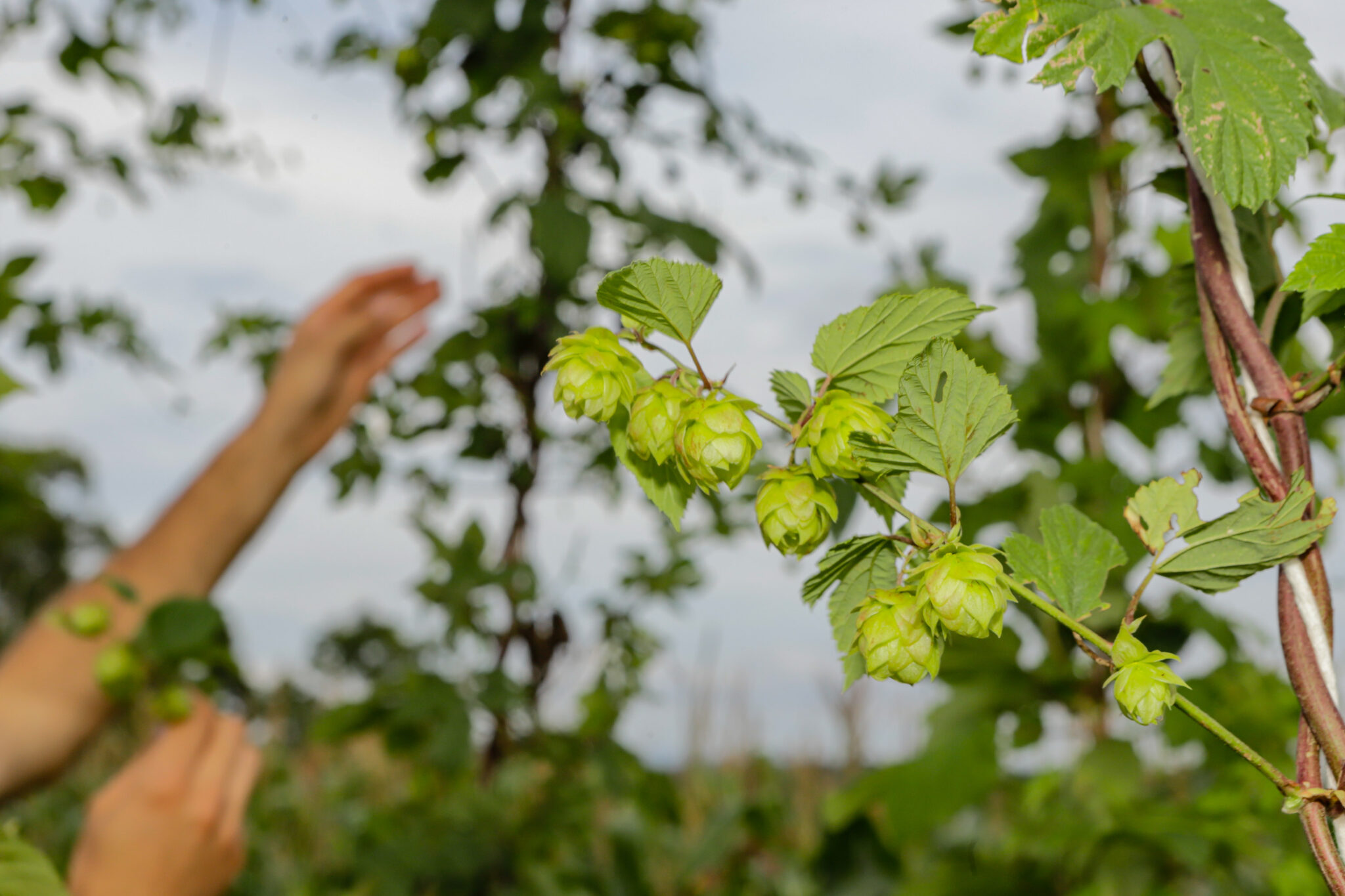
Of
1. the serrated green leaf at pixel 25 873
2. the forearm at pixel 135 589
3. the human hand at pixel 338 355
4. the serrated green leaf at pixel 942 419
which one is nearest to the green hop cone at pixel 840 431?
the serrated green leaf at pixel 942 419

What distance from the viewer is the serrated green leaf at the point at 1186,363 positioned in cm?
43

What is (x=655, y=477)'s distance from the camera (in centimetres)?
32

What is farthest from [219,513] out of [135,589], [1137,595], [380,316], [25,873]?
[1137,595]

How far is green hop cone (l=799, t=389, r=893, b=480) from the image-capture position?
0.28 m

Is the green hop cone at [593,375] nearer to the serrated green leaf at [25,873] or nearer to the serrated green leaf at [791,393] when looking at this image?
the serrated green leaf at [791,393]

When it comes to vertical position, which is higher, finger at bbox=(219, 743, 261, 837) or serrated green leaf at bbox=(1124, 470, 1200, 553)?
serrated green leaf at bbox=(1124, 470, 1200, 553)

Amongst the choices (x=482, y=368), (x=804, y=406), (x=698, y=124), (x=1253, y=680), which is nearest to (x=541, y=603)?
(x=482, y=368)

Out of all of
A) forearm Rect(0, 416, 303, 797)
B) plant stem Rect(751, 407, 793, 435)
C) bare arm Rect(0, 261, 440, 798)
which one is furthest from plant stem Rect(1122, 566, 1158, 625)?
bare arm Rect(0, 261, 440, 798)

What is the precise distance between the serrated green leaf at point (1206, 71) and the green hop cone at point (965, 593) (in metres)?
0.14

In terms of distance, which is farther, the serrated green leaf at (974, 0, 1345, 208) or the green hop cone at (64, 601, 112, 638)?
the green hop cone at (64, 601, 112, 638)

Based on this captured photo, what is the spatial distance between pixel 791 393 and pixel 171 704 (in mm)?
1019

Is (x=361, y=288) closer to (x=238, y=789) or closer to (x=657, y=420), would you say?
(x=238, y=789)

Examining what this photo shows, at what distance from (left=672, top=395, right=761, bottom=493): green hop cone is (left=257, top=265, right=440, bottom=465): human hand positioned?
1269 millimetres

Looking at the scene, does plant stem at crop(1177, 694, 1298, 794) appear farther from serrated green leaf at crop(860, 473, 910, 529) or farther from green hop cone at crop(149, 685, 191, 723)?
green hop cone at crop(149, 685, 191, 723)
